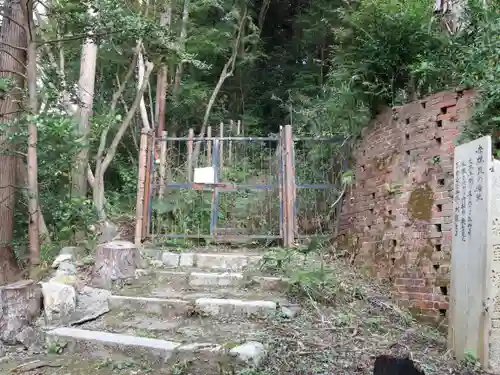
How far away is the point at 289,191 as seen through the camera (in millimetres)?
6305

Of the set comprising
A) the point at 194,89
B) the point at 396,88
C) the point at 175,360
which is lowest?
the point at 175,360

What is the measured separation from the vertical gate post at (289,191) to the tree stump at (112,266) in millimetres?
2176

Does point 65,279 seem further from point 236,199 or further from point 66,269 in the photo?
A: point 236,199

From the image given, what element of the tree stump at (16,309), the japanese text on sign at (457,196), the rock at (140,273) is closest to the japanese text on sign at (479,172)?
the japanese text on sign at (457,196)

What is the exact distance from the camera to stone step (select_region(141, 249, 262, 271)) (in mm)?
5595

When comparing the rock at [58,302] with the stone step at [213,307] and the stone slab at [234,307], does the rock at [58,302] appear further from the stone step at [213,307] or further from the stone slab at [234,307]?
the stone slab at [234,307]

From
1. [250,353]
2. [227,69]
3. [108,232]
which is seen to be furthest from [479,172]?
[227,69]

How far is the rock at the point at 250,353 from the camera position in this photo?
310cm

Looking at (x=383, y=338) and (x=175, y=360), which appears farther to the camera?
(x=383, y=338)

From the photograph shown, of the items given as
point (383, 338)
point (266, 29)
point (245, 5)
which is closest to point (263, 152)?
point (383, 338)

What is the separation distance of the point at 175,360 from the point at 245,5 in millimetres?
11471

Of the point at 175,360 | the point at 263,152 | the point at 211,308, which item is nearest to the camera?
the point at 175,360

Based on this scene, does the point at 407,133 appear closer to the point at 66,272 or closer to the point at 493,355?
the point at 493,355

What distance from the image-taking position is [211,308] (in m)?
4.17
